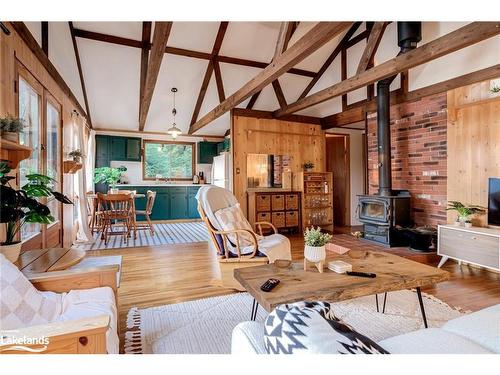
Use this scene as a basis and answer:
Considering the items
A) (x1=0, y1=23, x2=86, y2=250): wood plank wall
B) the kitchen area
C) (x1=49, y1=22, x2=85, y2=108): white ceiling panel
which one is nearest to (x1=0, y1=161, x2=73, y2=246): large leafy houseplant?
(x1=0, y1=23, x2=86, y2=250): wood plank wall

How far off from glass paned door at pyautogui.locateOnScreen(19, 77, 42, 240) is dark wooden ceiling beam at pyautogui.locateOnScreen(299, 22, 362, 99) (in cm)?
490

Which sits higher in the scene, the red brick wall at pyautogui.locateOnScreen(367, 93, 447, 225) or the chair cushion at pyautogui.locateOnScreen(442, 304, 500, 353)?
the red brick wall at pyautogui.locateOnScreen(367, 93, 447, 225)

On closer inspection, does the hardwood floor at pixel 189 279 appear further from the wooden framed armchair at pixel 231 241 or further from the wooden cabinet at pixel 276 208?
the wooden cabinet at pixel 276 208

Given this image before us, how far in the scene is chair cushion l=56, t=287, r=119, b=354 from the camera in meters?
1.41

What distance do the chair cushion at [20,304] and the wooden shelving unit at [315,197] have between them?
4.98 meters

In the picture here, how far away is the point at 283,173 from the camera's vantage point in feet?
20.8

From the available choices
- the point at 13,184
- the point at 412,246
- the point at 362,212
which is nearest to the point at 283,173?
the point at 362,212

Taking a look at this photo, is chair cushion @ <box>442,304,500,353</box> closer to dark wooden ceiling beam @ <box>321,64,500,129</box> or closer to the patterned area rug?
dark wooden ceiling beam @ <box>321,64,500,129</box>
